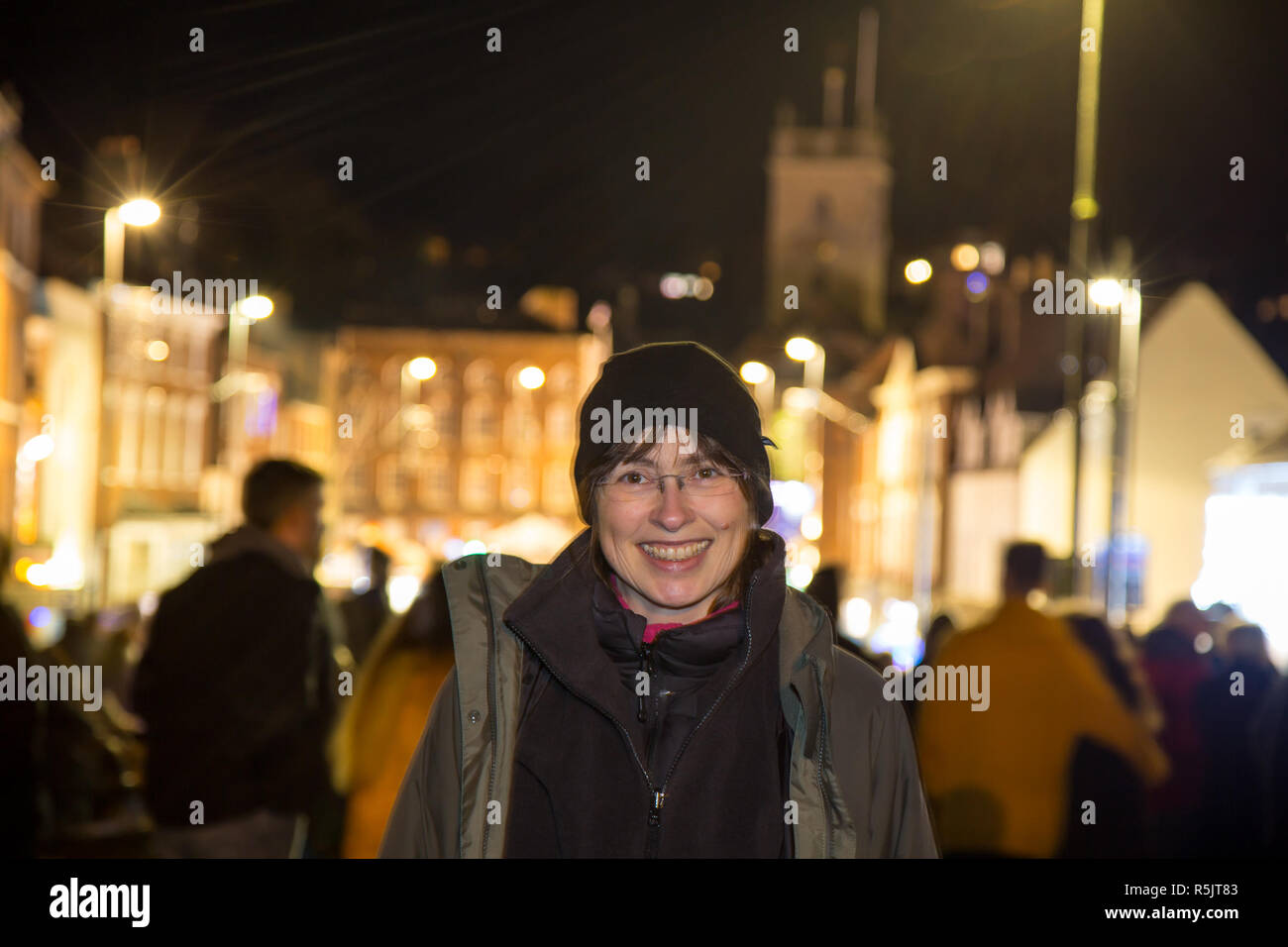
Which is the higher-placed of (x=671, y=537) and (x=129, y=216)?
(x=129, y=216)

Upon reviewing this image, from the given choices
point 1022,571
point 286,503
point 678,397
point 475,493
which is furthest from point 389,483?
point 678,397

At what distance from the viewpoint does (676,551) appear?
3.09 metres

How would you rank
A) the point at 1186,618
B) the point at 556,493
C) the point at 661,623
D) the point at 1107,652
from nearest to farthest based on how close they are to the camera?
1. the point at 661,623
2. the point at 1107,652
3. the point at 1186,618
4. the point at 556,493

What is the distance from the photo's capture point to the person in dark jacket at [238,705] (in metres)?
5.02

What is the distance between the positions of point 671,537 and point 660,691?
0.32 meters

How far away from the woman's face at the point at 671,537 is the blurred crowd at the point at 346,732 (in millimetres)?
938

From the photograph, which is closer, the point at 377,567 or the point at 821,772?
the point at 821,772

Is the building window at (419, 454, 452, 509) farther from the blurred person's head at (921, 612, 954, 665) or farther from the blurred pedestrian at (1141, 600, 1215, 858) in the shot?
the blurred pedestrian at (1141, 600, 1215, 858)

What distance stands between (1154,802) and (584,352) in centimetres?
7351

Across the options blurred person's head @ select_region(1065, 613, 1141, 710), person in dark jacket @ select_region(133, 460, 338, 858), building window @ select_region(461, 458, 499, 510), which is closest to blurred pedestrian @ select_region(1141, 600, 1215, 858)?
blurred person's head @ select_region(1065, 613, 1141, 710)

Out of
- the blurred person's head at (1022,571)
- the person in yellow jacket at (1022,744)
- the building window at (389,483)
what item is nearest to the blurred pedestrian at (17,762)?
the person in yellow jacket at (1022,744)

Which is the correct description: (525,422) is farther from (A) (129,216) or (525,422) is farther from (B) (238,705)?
(B) (238,705)

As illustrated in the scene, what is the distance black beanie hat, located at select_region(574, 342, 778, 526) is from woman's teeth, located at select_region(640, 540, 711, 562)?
0.20m

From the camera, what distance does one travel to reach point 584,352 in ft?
265
